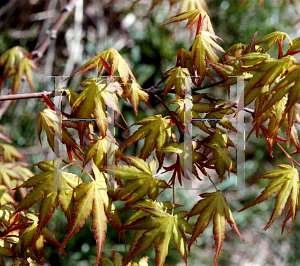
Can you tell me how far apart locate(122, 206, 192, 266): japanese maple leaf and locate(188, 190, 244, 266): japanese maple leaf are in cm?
3

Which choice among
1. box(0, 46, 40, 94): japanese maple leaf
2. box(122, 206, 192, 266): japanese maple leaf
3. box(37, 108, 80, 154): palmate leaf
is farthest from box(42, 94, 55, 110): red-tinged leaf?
box(0, 46, 40, 94): japanese maple leaf

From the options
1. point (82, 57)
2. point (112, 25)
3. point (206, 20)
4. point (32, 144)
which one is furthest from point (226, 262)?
point (112, 25)

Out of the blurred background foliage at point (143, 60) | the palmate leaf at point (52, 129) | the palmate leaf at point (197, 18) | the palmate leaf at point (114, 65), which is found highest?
the palmate leaf at point (197, 18)

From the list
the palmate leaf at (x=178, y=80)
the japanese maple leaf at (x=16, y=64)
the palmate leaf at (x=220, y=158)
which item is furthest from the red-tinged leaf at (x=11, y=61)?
the palmate leaf at (x=220, y=158)

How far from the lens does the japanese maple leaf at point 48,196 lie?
1.49ft

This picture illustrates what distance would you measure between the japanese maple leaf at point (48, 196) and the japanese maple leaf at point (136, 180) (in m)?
0.08

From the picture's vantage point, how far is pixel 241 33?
218 cm

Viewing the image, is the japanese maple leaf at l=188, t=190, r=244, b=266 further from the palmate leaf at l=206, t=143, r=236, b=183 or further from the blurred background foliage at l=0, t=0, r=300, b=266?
the blurred background foliage at l=0, t=0, r=300, b=266

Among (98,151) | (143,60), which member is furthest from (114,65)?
(143,60)

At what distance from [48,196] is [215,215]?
29cm

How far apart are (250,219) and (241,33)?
4.59ft

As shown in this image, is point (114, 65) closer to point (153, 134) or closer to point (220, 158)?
point (153, 134)

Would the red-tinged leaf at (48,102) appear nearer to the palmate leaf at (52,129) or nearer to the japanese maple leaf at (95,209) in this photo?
the palmate leaf at (52,129)

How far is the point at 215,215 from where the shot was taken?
1.61 feet
